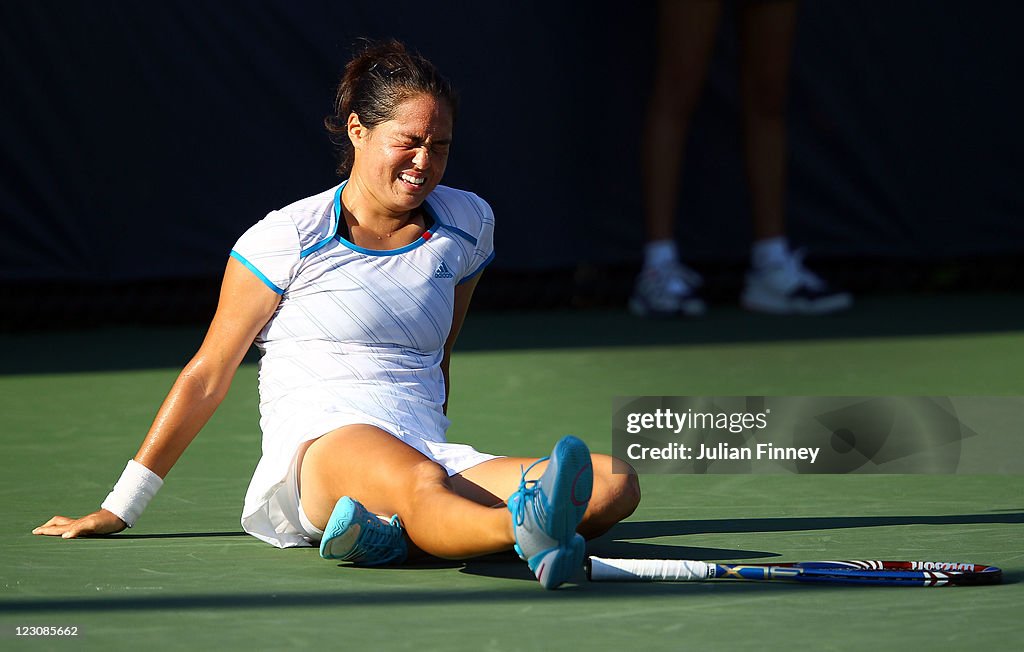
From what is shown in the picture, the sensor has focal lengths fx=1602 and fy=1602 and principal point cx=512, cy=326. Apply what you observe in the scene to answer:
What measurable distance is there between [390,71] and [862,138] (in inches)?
157

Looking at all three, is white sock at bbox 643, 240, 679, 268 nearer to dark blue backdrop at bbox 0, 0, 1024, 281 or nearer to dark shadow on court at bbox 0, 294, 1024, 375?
dark shadow on court at bbox 0, 294, 1024, 375

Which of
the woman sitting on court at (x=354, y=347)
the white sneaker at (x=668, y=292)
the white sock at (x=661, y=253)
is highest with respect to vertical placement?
the white sock at (x=661, y=253)

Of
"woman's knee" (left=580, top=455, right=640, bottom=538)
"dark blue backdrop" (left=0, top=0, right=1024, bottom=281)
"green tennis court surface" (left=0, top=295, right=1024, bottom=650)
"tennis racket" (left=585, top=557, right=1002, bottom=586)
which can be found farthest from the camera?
"dark blue backdrop" (left=0, top=0, right=1024, bottom=281)

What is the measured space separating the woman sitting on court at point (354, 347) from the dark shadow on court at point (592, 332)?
234 centimetres

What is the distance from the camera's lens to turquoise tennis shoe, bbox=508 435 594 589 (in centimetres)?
228

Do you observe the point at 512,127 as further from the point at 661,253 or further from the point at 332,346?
the point at 332,346

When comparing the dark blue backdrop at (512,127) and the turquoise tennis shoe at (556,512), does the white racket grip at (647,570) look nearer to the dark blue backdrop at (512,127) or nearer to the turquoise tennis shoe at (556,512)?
the turquoise tennis shoe at (556,512)

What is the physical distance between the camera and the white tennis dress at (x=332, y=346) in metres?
2.83

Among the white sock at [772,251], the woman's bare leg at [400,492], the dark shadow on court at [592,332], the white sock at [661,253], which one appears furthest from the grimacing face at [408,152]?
the white sock at [772,251]

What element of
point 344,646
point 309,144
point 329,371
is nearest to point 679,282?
point 309,144

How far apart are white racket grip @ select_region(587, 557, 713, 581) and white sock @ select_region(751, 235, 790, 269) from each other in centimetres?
373

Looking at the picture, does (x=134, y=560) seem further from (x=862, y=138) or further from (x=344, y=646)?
(x=862, y=138)

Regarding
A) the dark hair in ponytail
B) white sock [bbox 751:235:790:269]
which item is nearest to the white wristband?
the dark hair in ponytail

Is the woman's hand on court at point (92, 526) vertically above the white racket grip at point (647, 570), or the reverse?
the woman's hand on court at point (92, 526)
